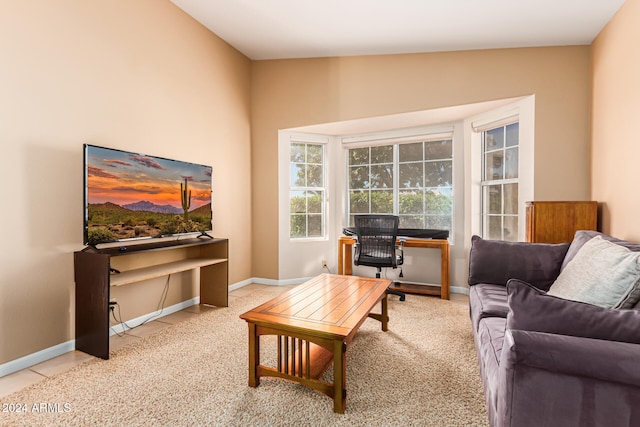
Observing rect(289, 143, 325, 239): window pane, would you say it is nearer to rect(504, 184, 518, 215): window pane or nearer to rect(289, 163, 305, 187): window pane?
rect(289, 163, 305, 187): window pane

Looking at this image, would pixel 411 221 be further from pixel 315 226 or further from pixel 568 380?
pixel 568 380

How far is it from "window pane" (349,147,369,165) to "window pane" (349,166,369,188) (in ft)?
0.30

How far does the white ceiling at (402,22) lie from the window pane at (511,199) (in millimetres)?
1544

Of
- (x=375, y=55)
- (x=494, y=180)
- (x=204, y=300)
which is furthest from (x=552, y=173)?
(x=204, y=300)

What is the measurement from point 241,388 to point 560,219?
123 inches

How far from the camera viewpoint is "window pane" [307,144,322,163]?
495 cm

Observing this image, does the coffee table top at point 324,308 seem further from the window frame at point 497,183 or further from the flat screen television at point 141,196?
the window frame at point 497,183

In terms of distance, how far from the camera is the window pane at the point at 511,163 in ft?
12.3

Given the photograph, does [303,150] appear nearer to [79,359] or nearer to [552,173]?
[552,173]

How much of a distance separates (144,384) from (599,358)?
2354 millimetres

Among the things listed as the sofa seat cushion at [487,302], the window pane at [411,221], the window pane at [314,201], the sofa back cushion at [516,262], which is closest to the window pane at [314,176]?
the window pane at [314,201]

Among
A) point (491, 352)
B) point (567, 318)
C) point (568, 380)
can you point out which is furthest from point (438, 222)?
point (568, 380)

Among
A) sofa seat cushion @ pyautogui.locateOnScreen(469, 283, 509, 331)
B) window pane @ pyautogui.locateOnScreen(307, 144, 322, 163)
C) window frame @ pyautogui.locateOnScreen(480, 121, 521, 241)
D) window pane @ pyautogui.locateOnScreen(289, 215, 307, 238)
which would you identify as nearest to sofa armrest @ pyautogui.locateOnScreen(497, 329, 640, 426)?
sofa seat cushion @ pyautogui.locateOnScreen(469, 283, 509, 331)

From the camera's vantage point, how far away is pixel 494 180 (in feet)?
13.2
